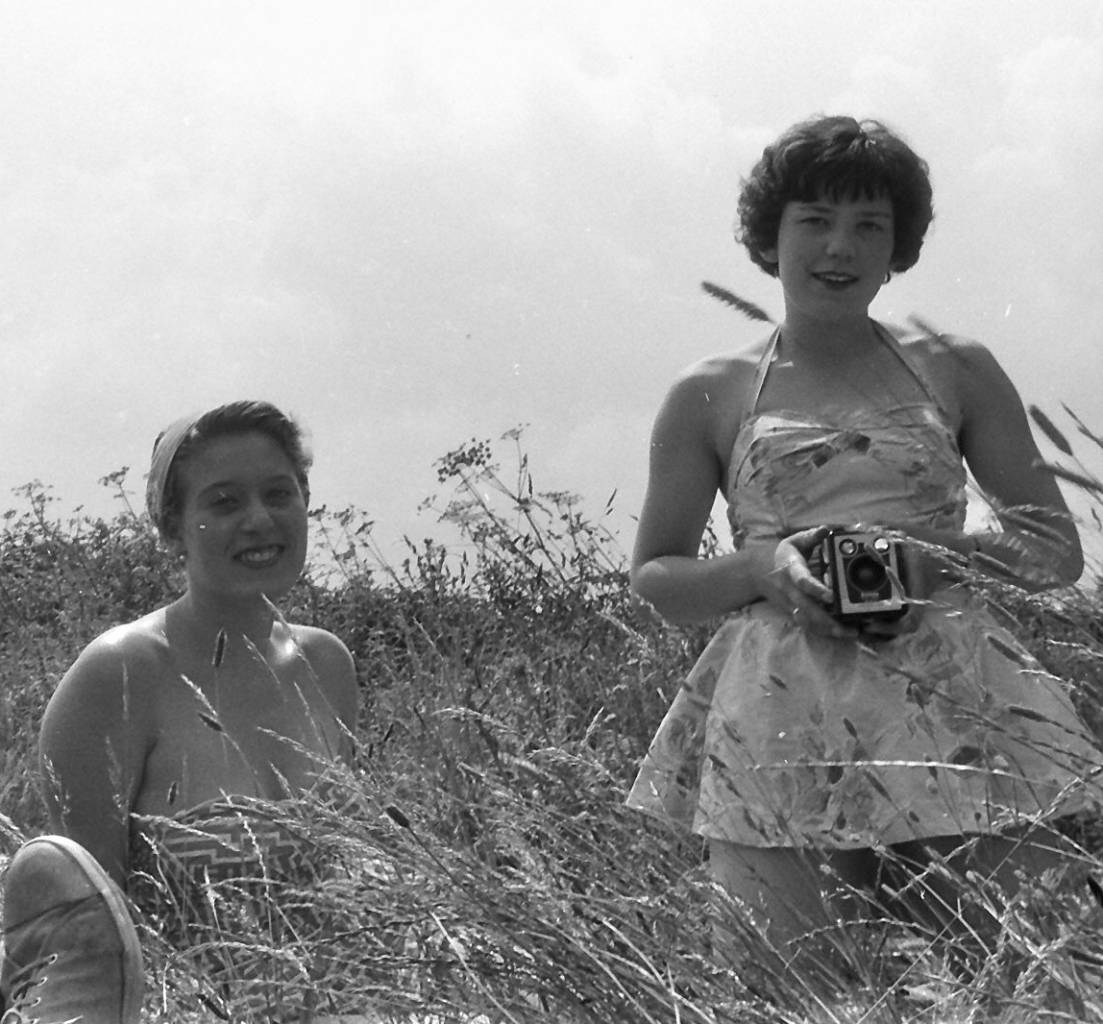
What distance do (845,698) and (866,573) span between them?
201 millimetres

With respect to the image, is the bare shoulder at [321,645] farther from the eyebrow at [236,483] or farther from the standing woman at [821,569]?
the standing woman at [821,569]

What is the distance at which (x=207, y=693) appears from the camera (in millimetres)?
2973

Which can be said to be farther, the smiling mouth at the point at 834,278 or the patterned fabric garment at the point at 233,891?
the smiling mouth at the point at 834,278

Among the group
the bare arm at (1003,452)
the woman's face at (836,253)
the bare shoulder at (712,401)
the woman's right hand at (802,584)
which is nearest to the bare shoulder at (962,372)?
the bare arm at (1003,452)

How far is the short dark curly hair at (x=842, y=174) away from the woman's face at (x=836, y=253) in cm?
2

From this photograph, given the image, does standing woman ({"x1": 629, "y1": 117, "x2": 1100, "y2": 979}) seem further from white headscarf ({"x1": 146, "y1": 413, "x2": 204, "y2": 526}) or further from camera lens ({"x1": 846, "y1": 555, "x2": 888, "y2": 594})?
white headscarf ({"x1": 146, "y1": 413, "x2": 204, "y2": 526})

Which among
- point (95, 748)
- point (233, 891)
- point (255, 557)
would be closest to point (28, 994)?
point (233, 891)

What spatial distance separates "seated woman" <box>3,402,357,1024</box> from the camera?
2795mm

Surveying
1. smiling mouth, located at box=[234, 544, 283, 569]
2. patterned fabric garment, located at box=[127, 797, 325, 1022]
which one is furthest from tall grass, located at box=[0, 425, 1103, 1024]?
smiling mouth, located at box=[234, 544, 283, 569]

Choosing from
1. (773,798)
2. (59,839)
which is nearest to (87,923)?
(59,839)

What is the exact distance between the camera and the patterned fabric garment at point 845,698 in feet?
7.98

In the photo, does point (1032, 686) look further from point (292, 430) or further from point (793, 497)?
point (292, 430)

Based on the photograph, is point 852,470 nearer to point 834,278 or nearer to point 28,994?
point 834,278

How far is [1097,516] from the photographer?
6.14 ft
